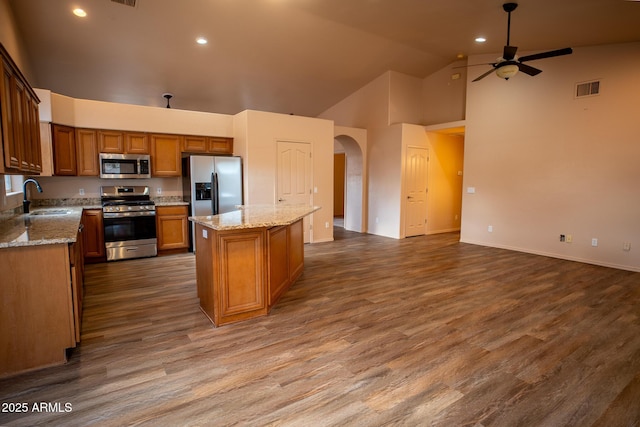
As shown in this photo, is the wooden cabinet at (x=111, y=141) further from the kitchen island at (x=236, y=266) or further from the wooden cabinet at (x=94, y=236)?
the kitchen island at (x=236, y=266)

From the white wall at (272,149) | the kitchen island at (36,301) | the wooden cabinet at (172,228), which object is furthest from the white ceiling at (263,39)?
the kitchen island at (36,301)

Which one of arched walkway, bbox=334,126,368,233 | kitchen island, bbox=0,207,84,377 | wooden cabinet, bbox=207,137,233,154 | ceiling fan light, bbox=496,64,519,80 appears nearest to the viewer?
kitchen island, bbox=0,207,84,377

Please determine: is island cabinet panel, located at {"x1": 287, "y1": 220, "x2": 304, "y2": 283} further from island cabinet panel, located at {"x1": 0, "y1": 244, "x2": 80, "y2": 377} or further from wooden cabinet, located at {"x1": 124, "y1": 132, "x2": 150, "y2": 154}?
wooden cabinet, located at {"x1": 124, "y1": 132, "x2": 150, "y2": 154}

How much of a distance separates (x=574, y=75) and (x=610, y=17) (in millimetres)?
1249

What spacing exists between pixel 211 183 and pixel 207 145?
931mm

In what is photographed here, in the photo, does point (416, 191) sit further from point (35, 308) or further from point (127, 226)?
point (35, 308)

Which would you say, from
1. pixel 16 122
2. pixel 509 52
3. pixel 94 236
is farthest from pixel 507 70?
pixel 94 236

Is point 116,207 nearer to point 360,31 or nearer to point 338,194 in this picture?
point 360,31

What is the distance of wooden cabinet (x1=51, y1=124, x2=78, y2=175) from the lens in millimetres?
4984

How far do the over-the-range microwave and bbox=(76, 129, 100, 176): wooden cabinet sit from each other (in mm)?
119

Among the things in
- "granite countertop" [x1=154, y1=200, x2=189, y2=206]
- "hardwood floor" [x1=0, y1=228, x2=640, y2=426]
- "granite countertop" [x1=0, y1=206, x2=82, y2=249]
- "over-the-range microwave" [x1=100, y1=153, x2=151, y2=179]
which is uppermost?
"over-the-range microwave" [x1=100, y1=153, x2=151, y2=179]

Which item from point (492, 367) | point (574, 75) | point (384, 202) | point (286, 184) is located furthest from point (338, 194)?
point (492, 367)

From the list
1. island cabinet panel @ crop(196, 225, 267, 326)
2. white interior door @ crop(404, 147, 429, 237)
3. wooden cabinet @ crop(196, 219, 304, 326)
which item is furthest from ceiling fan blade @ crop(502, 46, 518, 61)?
island cabinet panel @ crop(196, 225, 267, 326)

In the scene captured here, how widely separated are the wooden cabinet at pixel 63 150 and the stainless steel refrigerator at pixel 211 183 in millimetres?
1652
